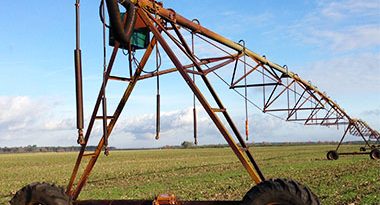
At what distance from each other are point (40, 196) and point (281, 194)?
375 cm

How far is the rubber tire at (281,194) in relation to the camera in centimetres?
666

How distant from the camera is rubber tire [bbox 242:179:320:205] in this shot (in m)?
6.66

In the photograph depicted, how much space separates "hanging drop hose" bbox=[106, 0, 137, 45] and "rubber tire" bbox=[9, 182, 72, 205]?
268 centimetres

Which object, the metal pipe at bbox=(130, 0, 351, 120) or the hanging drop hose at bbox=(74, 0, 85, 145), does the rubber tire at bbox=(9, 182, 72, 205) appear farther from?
the metal pipe at bbox=(130, 0, 351, 120)

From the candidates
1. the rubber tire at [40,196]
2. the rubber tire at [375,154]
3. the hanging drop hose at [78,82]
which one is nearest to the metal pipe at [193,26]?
the hanging drop hose at [78,82]

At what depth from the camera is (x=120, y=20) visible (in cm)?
797

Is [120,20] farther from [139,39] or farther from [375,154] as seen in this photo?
[375,154]

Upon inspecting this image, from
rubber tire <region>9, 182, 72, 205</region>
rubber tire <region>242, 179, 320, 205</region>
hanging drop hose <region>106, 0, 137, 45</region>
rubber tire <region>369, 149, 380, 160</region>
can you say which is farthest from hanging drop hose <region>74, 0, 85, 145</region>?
rubber tire <region>369, 149, 380, 160</region>

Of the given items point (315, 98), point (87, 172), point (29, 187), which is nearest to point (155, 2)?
point (87, 172)

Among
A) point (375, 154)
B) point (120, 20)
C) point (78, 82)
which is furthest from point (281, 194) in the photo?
point (375, 154)

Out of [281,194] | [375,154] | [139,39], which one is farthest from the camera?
[375,154]

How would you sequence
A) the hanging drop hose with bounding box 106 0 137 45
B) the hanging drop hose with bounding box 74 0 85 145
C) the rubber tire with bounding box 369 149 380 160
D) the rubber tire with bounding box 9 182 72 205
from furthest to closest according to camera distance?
the rubber tire with bounding box 369 149 380 160, the hanging drop hose with bounding box 106 0 137 45, the rubber tire with bounding box 9 182 72 205, the hanging drop hose with bounding box 74 0 85 145

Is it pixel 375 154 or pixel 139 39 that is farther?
pixel 375 154

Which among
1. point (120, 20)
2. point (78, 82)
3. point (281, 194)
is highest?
point (120, 20)
